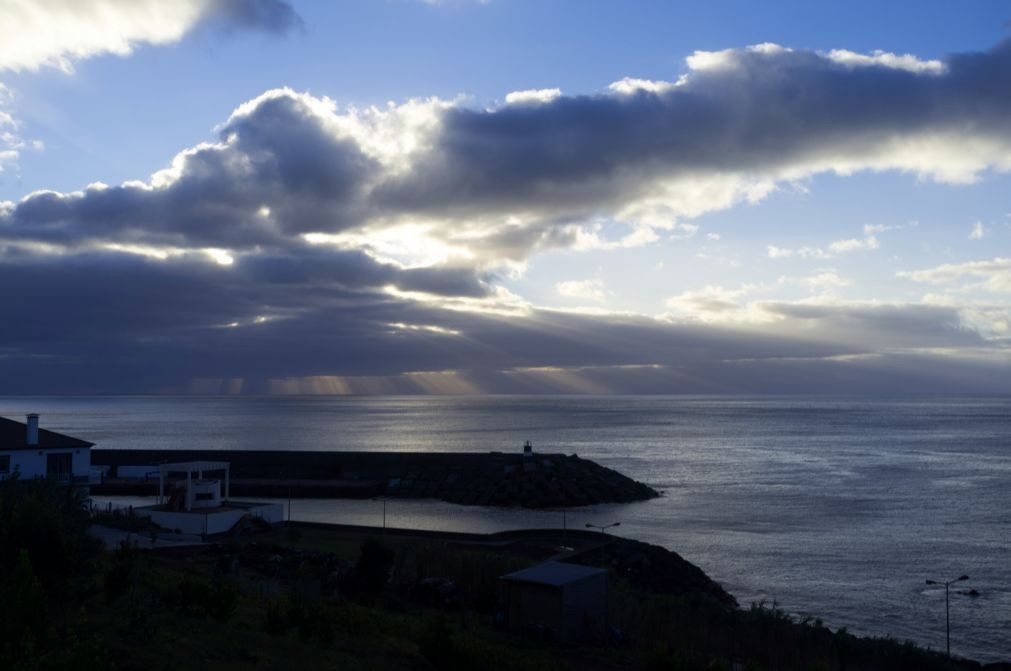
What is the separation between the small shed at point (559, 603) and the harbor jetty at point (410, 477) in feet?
179

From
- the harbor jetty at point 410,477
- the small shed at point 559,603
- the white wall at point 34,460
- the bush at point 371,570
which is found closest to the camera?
the small shed at point 559,603

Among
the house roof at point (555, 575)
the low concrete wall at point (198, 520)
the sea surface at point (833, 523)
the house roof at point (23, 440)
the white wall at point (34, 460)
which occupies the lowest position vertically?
the sea surface at point (833, 523)

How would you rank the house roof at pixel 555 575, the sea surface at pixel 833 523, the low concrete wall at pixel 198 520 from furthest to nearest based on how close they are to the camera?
the low concrete wall at pixel 198 520
the sea surface at pixel 833 523
the house roof at pixel 555 575

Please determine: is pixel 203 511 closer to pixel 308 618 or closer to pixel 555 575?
pixel 555 575

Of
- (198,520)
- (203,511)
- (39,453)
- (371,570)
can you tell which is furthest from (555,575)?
(39,453)

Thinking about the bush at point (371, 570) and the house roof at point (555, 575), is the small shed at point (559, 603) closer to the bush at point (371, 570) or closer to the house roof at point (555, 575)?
the house roof at point (555, 575)

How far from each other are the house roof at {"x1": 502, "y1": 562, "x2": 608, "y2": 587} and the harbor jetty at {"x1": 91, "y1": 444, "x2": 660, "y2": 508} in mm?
53843

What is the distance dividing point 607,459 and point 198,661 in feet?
385

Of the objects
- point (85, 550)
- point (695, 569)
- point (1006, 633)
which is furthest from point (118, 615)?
point (1006, 633)

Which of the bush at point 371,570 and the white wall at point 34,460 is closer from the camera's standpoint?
the bush at point 371,570

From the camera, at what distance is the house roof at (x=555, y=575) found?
24859 mm

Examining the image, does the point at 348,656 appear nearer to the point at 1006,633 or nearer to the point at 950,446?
the point at 1006,633

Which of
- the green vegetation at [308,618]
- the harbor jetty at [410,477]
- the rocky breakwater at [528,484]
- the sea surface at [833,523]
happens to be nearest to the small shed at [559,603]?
the green vegetation at [308,618]

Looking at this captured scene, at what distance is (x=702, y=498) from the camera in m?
83.8
